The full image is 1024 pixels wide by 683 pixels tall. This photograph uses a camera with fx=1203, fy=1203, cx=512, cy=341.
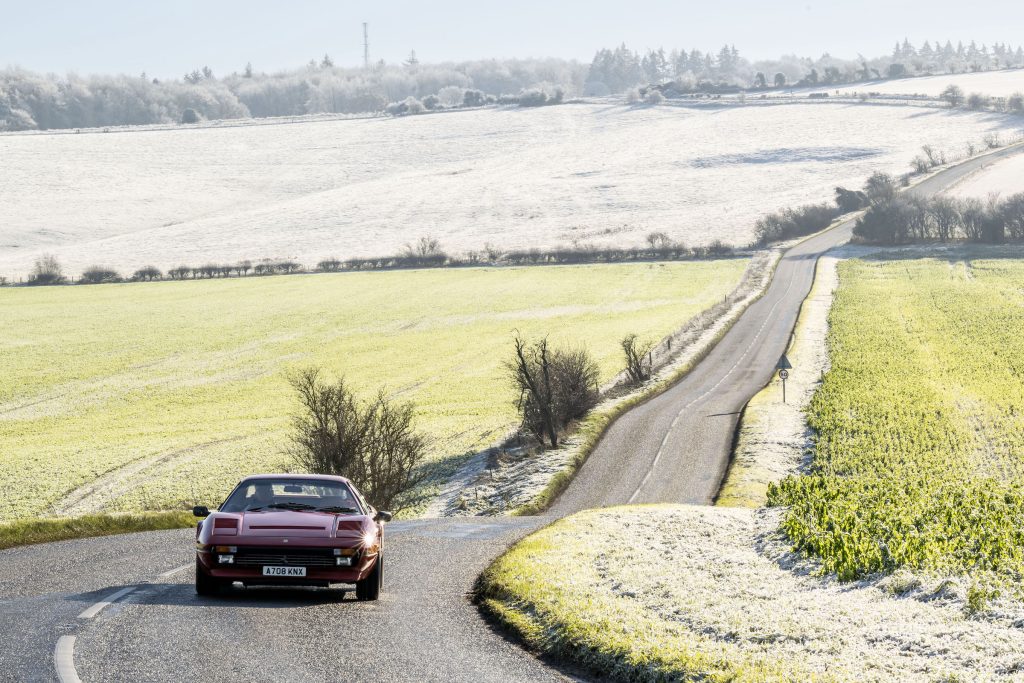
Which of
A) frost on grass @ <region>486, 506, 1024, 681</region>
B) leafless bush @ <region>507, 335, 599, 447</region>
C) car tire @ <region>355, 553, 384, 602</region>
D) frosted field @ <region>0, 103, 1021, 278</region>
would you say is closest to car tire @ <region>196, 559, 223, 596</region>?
car tire @ <region>355, 553, 384, 602</region>

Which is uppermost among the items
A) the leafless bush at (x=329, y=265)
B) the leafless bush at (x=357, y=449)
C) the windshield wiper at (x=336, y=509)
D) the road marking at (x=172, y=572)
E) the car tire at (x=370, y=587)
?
the windshield wiper at (x=336, y=509)

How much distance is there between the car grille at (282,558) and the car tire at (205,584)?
43 cm

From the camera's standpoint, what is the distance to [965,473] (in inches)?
1604

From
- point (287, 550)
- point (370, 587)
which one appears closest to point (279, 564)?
point (287, 550)

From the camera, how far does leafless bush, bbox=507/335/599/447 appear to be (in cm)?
5134

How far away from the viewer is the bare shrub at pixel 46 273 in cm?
12688

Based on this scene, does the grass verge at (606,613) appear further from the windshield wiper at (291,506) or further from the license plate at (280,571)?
the windshield wiper at (291,506)

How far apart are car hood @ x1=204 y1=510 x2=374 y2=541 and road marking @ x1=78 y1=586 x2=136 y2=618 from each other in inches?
60.3

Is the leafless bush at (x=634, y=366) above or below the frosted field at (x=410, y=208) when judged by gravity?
below

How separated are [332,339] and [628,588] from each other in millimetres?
76624

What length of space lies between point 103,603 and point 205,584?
128 centimetres

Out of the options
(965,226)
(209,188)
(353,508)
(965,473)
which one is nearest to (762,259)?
(965,226)

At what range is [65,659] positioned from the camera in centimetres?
1187

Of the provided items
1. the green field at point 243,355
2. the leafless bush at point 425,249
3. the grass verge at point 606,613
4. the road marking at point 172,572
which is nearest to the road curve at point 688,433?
the green field at point 243,355
